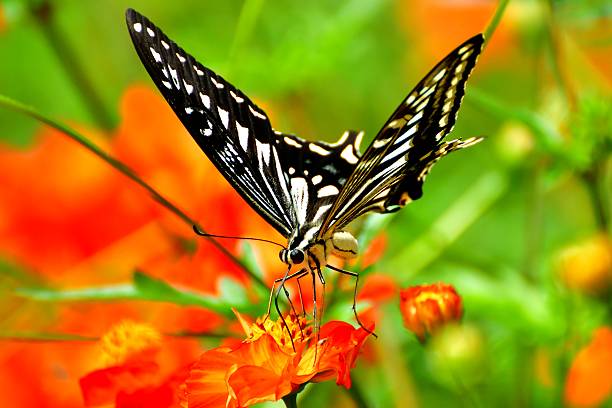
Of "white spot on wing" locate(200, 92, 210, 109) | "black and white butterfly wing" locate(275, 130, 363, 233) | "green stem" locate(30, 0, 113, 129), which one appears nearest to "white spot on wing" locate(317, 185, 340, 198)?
"black and white butterfly wing" locate(275, 130, 363, 233)

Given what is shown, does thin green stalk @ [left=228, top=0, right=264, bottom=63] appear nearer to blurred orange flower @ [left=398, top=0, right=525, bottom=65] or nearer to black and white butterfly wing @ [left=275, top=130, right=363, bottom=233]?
black and white butterfly wing @ [left=275, top=130, right=363, bottom=233]

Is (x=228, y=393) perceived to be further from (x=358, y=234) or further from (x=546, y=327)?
(x=546, y=327)

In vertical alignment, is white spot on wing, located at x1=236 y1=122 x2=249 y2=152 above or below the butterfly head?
above

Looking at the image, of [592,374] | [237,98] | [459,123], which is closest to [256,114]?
[237,98]

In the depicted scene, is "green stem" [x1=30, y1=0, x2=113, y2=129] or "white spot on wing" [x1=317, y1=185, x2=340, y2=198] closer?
"white spot on wing" [x1=317, y1=185, x2=340, y2=198]

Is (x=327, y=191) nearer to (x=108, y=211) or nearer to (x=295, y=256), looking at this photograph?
(x=295, y=256)

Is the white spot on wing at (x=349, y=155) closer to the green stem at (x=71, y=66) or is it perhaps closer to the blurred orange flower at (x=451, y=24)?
the green stem at (x=71, y=66)

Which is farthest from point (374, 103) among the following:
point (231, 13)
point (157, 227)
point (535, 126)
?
point (535, 126)

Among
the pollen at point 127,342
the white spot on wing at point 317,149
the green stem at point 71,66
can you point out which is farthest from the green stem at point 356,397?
the green stem at point 71,66
